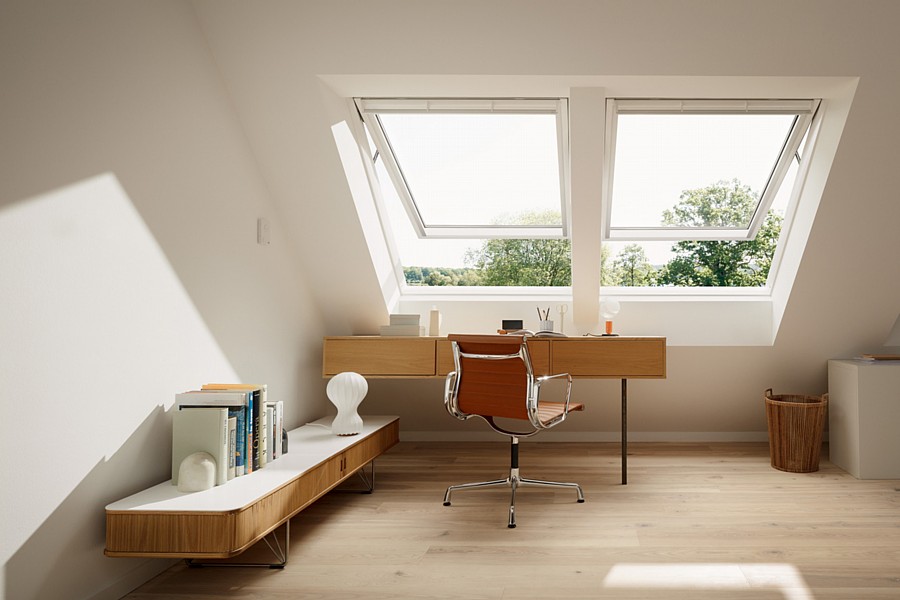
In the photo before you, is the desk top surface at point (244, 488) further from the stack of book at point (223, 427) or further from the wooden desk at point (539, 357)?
the wooden desk at point (539, 357)

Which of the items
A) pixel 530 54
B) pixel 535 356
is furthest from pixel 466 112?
pixel 535 356

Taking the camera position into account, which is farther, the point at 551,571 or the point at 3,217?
the point at 551,571

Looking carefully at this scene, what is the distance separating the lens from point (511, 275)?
5195 millimetres

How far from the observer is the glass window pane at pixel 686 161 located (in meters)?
4.28

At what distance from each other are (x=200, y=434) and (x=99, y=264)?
0.78 metres

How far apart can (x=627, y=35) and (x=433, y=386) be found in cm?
298

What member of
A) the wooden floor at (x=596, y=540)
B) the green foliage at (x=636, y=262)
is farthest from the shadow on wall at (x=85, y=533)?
the green foliage at (x=636, y=262)

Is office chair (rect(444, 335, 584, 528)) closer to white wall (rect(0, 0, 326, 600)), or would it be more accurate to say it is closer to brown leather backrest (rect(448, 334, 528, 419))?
brown leather backrest (rect(448, 334, 528, 419))

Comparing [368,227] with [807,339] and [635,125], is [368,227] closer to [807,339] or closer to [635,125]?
[635,125]

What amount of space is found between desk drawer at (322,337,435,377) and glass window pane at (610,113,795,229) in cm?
171

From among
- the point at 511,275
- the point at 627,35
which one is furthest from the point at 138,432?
the point at 511,275

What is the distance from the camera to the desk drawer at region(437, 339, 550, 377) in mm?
4492

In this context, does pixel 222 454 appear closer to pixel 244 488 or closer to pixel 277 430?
pixel 244 488

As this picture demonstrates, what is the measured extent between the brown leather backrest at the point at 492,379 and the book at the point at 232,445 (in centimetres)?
127
